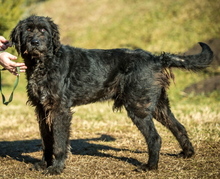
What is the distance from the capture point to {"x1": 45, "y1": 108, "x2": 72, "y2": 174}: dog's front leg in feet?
15.5

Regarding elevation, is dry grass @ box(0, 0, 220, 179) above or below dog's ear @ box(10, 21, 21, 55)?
below

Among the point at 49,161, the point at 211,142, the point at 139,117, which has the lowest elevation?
the point at 49,161

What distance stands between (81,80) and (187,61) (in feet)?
5.59

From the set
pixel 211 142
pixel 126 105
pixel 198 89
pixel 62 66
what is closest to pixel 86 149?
pixel 126 105

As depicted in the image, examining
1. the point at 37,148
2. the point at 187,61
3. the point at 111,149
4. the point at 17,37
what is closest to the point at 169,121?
the point at 187,61

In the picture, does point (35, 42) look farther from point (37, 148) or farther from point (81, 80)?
point (37, 148)

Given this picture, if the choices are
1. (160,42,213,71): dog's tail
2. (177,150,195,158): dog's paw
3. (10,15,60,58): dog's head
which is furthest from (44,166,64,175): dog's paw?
(160,42,213,71): dog's tail

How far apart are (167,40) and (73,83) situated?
18160 mm

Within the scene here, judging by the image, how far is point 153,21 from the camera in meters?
25.9

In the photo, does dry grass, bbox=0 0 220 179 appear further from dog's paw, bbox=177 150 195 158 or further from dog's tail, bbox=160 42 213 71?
dog's tail, bbox=160 42 213 71

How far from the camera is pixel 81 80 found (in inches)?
197

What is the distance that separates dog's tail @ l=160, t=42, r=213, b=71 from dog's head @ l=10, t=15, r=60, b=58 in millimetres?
1718

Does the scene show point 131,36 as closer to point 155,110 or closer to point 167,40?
point 167,40

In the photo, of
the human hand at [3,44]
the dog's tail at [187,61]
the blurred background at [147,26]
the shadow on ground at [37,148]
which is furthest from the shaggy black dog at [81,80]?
the blurred background at [147,26]
